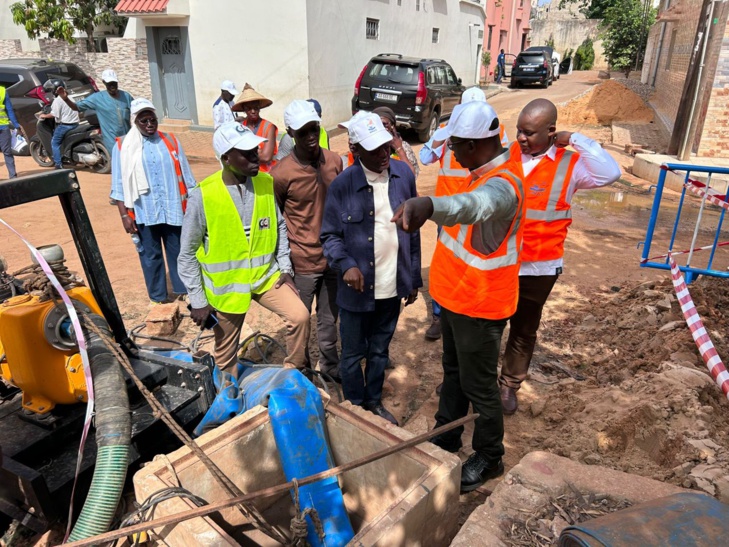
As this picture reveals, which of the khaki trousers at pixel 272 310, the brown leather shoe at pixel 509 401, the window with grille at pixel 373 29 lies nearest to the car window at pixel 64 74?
the window with grille at pixel 373 29

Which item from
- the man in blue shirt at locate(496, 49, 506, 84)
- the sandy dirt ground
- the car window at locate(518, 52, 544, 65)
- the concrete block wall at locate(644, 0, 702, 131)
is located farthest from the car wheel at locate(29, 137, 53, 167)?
the man in blue shirt at locate(496, 49, 506, 84)

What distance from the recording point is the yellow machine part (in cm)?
225

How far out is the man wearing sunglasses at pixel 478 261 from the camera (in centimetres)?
204

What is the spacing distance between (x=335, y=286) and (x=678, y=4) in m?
16.2

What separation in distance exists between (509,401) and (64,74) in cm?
1214

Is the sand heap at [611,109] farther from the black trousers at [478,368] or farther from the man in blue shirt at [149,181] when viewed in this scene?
A: the black trousers at [478,368]

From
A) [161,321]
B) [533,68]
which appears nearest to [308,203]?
[161,321]

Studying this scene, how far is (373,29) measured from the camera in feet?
51.0

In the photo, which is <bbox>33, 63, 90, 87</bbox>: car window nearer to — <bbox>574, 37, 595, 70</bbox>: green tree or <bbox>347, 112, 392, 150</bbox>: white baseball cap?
<bbox>347, 112, 392, 150</bbox>: white baseball cap

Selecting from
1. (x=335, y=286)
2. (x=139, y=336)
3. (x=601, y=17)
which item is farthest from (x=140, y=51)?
(x=601, y=17)

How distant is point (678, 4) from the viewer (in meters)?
14.9

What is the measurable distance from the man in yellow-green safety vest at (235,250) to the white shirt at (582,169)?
152cm

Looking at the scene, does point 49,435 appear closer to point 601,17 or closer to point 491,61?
point 491,61

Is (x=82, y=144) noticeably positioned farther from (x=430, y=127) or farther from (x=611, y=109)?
(x=611, y=109)
